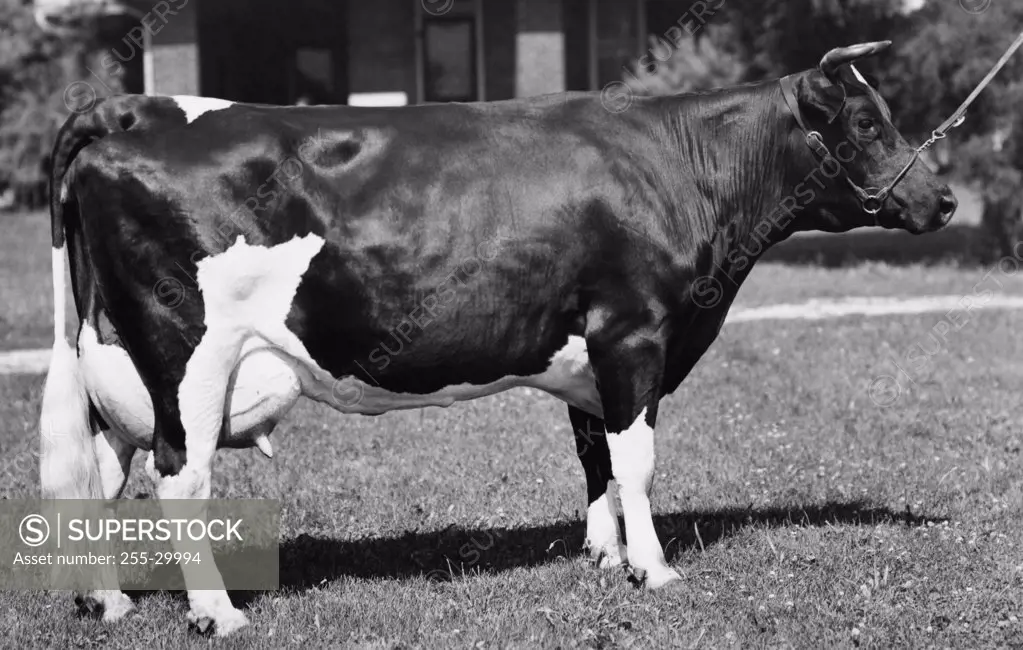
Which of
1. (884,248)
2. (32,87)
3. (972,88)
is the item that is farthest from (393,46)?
(972,88)

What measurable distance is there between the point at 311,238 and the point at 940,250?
1598cm

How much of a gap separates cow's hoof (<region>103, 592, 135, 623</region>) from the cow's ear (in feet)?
11.0

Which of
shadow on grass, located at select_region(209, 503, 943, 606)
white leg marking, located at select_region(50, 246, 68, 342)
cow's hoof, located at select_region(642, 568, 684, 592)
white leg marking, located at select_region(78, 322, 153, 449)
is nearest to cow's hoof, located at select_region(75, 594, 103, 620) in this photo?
shadow on grass, located at select_region(209, 503, 943, 606)

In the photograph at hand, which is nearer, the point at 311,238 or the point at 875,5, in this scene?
the point at 311,238

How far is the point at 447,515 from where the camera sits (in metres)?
6.34

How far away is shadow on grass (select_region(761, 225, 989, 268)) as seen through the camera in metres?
17.8

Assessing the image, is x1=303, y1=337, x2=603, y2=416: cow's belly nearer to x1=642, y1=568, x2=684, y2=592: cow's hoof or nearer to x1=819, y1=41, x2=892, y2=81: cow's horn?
x1=642, y1=568, x2=684, y2=592: cow's hoof

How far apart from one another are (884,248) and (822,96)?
15.1 metres

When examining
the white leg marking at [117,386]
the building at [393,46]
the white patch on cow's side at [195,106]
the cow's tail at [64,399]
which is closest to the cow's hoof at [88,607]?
the cow's tail at [64,399]

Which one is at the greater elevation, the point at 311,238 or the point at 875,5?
the point at 875,5

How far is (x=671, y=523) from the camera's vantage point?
6.06 metres

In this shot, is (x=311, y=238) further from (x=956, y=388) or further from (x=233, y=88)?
(x=233, y=88)

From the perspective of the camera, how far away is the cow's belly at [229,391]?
15.4 feet

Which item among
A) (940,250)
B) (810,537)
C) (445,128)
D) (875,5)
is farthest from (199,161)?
(940,250)
